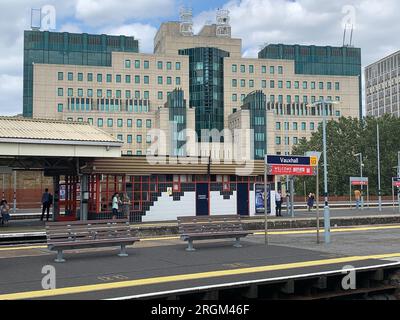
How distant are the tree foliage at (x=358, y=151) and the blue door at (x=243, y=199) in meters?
34.9

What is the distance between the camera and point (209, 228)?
14961 mm

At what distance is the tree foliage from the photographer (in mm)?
62031

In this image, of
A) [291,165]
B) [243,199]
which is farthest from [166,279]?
[243,199]

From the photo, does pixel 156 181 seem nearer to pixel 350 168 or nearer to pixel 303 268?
pixel 303 268

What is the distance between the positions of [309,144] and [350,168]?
7.74 meters

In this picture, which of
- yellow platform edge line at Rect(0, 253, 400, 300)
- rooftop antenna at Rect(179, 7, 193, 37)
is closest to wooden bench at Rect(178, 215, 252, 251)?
yellow platform edge line at Rect(0, 253, 400, 300)

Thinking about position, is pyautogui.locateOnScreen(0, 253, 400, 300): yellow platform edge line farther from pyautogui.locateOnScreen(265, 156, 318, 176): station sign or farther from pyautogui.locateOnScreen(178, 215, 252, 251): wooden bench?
pyautogui.locateOnScreen(265, 156, 318, 176): station sign

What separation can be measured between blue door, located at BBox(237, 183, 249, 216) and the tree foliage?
34940 mm

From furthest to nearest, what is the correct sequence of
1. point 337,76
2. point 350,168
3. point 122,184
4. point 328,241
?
1. point 337,76
2. point 350,168
3. point 122,184
4. point 328,241

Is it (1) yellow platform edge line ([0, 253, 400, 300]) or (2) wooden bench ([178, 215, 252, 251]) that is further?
(2) wooden bench ([178, 215, 252, 251])

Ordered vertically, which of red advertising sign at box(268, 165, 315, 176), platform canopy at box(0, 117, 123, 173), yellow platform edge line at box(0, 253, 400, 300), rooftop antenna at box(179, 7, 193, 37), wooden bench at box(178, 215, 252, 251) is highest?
rooftop antenna at box(179, 7, 193, 37)

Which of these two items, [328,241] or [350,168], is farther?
[350,168]
